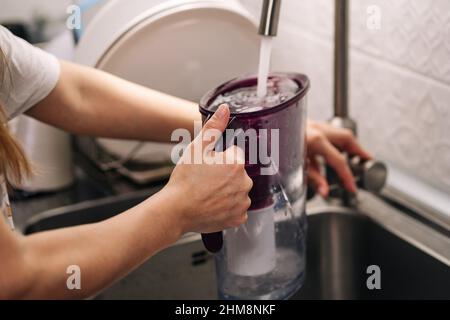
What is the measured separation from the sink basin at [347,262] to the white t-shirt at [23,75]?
0.84 ft

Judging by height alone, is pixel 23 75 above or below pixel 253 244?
above

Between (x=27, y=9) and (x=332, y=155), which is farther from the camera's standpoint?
(x=27, y=9)

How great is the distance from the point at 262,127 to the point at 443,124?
341mm

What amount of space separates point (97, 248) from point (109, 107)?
1.02ft

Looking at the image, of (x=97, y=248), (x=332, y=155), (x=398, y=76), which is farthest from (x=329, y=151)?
(x=97, y=248)

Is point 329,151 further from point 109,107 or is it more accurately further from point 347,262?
point 109,107

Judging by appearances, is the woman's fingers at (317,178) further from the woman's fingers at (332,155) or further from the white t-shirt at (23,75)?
the white t-shirt at (23,75)

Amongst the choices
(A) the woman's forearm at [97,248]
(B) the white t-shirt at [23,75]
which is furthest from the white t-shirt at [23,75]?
(A) the woman's forearm at [97,248]

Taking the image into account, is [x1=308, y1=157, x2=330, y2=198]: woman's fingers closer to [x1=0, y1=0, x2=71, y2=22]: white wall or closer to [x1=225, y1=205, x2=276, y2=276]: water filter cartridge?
[x1=225, y1=205, x2=276, y2=276]: water filter cartridge

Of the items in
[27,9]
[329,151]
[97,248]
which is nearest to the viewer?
[97,248]

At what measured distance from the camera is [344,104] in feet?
3.08

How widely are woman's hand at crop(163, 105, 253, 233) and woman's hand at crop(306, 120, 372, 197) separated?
27 centimetres
